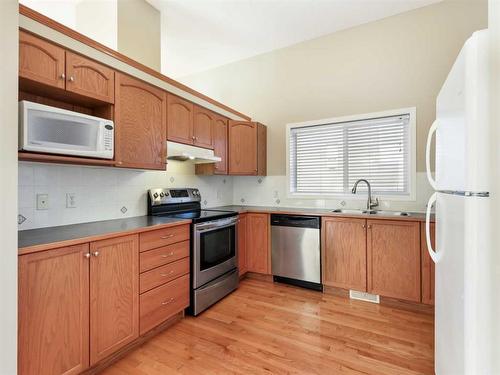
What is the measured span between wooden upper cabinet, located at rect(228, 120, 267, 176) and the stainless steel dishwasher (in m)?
0.79

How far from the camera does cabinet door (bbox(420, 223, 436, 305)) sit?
2.33 metres

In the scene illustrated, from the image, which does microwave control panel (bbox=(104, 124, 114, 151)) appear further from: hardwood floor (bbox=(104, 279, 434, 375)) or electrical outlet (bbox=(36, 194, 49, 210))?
hardwood floor (bbox=(104, 279, 434, 375))

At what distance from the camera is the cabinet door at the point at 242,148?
11.1 feet

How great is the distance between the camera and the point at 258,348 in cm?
188

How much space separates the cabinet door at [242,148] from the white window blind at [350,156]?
54cm

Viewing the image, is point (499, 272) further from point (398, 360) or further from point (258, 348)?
point (258, 348)

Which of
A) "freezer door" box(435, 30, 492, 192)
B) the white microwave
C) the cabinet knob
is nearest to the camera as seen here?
"freezer door" box(435, 30, 492, 192)

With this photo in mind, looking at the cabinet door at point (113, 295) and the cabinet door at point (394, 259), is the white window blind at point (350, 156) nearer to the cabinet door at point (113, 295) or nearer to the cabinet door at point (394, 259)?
the cabinet door at point (394, 259)

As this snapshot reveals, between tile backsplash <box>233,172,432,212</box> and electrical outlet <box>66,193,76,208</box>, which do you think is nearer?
electrical outlet <box>66,193,76,208</box>

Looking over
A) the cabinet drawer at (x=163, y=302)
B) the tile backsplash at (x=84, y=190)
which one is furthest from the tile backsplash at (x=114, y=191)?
the cabinet drawer at (x=163, y=302)

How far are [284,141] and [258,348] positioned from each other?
8.45 ft

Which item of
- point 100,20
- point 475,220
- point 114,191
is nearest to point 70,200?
point 114,191

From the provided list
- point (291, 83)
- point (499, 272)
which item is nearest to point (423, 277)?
point (499, 272)

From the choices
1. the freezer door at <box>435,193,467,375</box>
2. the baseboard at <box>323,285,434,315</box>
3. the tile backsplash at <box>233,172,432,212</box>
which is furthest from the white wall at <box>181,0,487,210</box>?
the freezer door at <box>435,193,467,375</box>
